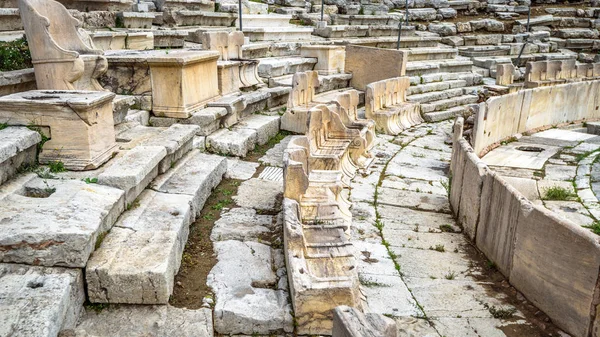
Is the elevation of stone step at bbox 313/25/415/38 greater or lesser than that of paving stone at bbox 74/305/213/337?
greater

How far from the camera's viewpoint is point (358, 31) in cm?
1588

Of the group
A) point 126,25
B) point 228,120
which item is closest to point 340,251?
point 228,120

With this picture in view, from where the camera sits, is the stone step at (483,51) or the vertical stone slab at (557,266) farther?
the stone step at (483,51)

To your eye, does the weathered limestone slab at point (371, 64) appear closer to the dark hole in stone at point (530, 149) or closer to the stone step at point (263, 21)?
the dark hole in stone at point (530, 149)

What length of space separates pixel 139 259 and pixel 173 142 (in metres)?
1.98

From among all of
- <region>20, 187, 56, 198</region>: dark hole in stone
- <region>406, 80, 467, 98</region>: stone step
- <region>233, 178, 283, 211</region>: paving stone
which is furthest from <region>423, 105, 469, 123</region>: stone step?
<region>20, 187, 56, 198</region>: dark hole in stone

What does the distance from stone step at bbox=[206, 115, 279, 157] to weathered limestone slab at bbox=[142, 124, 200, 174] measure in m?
0.62

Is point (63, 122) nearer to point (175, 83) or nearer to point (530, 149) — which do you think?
point (175, 83)

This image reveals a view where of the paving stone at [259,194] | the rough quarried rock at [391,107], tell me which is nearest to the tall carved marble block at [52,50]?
the paving stone at [259,194]

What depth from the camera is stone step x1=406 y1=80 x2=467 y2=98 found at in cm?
1241

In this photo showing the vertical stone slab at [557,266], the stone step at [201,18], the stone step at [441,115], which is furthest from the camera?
the stone step at [441,115]

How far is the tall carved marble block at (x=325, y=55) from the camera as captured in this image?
434 inches

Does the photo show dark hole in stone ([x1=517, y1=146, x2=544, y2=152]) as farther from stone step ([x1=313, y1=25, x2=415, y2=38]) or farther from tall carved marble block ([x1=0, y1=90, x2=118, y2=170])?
tall carved marble block ([x1=0, y1=90, x2=118, y2=170])

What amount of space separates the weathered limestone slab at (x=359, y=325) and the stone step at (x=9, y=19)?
22.0 feet
